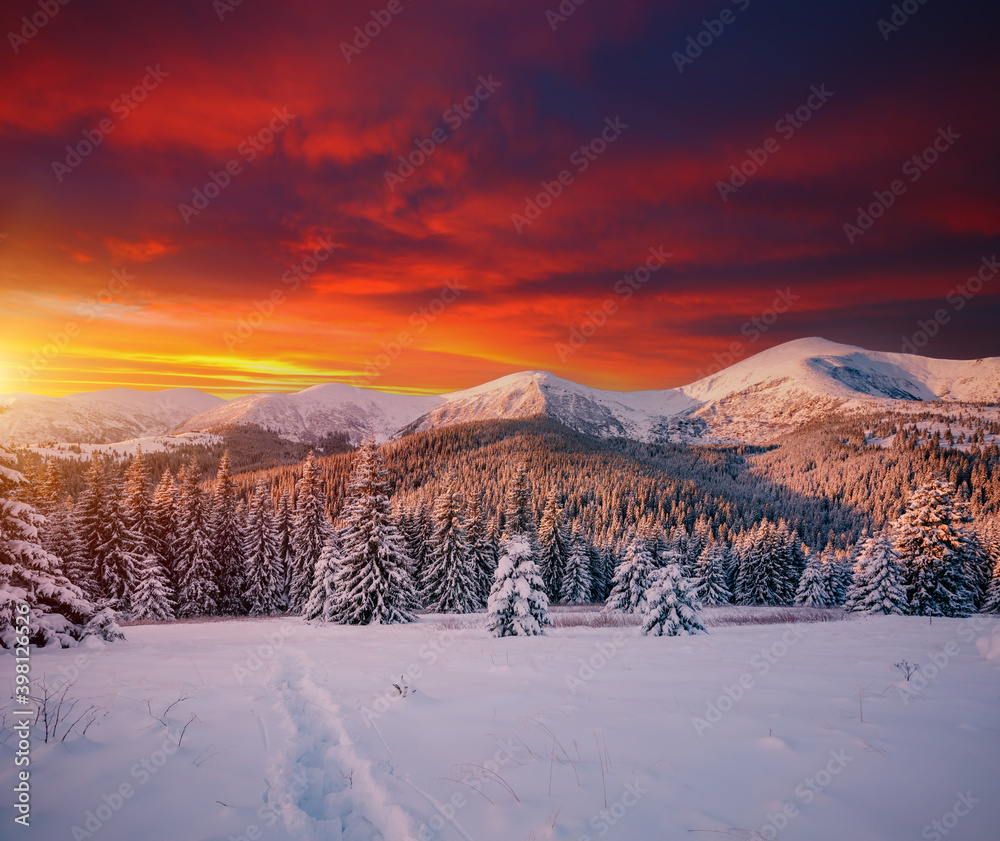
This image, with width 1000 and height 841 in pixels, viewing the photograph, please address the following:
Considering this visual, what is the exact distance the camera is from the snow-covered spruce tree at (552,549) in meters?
51.3

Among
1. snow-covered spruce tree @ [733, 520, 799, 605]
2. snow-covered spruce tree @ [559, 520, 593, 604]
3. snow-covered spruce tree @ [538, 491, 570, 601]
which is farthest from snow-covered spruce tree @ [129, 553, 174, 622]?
snow-covered spruce tree @ [733, 520, 799, 605]

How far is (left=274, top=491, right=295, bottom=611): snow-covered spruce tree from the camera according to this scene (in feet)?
144

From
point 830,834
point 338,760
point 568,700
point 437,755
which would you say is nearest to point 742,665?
point 568,700

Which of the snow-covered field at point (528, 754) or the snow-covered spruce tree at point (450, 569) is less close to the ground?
the snow-covered field at point (528, 754)

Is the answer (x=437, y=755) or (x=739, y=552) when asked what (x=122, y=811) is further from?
(x=739, y=552)

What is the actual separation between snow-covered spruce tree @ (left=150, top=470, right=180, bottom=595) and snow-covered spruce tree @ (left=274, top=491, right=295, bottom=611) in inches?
347

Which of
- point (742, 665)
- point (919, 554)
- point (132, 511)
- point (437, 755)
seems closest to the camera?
point (437, 755)

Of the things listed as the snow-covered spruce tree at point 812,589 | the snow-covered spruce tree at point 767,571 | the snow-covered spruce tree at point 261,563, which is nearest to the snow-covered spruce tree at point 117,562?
the snow-covered spruce tree at point 261,563

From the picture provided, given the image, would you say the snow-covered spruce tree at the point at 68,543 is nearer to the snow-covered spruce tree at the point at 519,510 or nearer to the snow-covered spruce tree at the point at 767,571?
the snow-covered spruce tree at the point at 519,510

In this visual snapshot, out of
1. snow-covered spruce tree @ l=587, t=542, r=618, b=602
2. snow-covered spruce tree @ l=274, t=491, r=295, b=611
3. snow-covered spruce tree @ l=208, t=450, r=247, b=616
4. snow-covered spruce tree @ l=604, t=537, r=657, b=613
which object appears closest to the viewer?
snow-covered spruce tree @ l=604, t=537, r=657, b=613

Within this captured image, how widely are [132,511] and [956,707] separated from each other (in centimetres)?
5282

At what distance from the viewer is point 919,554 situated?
27.4 metres

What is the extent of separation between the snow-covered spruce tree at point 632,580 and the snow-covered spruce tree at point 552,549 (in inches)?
570

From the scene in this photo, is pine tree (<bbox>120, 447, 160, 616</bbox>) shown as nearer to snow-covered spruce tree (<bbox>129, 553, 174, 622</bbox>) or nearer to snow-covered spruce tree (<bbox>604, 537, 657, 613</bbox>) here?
snow-covered spruce tree (<bbox>129, 553, 174, 622</bbox>)
